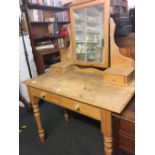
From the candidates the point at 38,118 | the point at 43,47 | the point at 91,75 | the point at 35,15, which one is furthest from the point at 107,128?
the point at 35,15

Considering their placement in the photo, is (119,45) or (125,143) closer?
(125,143)

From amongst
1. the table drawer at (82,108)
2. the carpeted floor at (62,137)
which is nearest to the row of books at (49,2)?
the carpeted floor at (62,137)

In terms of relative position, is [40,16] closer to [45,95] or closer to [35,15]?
[35,15]

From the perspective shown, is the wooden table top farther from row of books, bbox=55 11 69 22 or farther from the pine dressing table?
row of books, bbox=55 11 69 22

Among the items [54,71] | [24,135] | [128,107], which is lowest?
[24,135]

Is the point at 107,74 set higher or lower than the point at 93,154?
higher

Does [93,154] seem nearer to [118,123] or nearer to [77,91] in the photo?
[118,123]

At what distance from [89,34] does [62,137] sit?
1189 millimetres

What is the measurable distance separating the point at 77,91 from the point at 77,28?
0.65m

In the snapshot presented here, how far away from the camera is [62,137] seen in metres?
1.75

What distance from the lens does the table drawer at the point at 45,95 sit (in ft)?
4.03

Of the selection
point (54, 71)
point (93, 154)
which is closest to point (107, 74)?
point (54, 71)

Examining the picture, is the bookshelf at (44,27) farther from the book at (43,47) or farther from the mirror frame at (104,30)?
the mirror frame at (104,30)

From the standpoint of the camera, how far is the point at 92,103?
0.93m
